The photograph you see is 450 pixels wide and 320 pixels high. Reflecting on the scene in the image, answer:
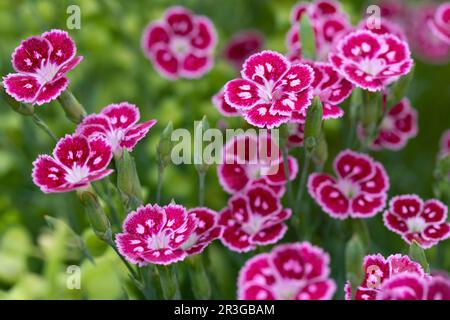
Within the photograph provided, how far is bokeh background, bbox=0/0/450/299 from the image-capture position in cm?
112

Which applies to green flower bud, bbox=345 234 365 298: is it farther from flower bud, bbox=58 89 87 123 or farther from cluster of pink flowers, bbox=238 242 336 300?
flower bud, bbox=58 89 87 123

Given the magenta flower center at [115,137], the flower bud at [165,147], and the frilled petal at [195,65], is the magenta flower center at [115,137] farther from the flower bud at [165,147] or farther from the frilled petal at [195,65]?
the frilled petal at [195,65]

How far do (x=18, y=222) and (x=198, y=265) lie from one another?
1.76ft

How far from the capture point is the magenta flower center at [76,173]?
86cm

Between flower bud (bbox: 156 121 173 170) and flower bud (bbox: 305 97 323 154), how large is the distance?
179 millimetres

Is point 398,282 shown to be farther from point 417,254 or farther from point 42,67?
point 42,67

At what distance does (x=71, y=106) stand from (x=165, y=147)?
5.4 inches

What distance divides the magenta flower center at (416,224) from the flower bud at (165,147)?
34cm

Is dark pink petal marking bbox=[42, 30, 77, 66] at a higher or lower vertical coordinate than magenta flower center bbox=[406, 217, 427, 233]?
higher

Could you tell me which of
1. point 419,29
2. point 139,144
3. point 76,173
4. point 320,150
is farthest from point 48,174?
point 419,29

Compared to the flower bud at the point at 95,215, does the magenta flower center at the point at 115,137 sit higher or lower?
higher

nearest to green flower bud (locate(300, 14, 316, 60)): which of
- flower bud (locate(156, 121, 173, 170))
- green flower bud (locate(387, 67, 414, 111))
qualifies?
green flower bud (locate(387, 67, 414, 111))

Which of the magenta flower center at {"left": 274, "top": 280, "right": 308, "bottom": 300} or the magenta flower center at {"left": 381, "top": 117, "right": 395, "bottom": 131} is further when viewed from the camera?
the magenta flower center at {"left": 381, "top": 117, "right": 395, "bottom": 131}

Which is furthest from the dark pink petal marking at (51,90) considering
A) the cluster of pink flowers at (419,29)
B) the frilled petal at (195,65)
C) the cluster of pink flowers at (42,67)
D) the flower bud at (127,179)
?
the cluster of pink flowers at (419,29)
